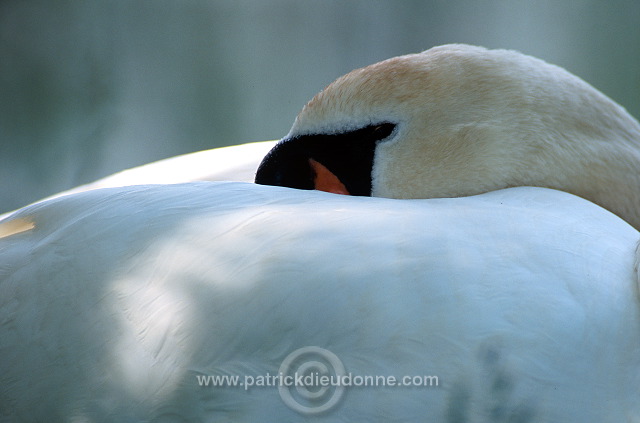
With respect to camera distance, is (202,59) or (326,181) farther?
(202,59)

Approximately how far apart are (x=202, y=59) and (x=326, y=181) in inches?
74.8

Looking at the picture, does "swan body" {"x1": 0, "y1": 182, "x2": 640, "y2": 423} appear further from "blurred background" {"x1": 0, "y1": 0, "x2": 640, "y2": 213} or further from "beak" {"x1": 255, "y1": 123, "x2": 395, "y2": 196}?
"blurred background" {"x1": 0, "y1": 0, "x2": 640, "y2": 213}

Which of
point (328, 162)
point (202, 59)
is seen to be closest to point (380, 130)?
point (328, 162)

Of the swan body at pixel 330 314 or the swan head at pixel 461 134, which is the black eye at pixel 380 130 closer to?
the swan head at pixel 461 134

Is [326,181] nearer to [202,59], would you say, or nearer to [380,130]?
[380,130]

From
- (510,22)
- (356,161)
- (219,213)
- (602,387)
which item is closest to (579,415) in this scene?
(602,387)

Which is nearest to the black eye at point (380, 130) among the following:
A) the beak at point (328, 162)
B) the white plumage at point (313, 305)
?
the beak at point (328, 162)

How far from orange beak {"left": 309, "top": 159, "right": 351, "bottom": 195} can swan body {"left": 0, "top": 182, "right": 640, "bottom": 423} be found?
26 cm

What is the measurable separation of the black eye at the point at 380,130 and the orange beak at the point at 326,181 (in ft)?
0.23

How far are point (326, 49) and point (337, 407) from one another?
2237 mm

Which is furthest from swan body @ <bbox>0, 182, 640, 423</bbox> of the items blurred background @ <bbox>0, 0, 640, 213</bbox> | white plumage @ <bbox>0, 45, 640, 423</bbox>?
blurred background @ <bbox>0, 0, 640, 213</bbox>

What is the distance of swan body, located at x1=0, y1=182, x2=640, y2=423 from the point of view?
570mm

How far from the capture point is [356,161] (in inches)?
37.6

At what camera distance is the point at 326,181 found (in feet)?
3.17
